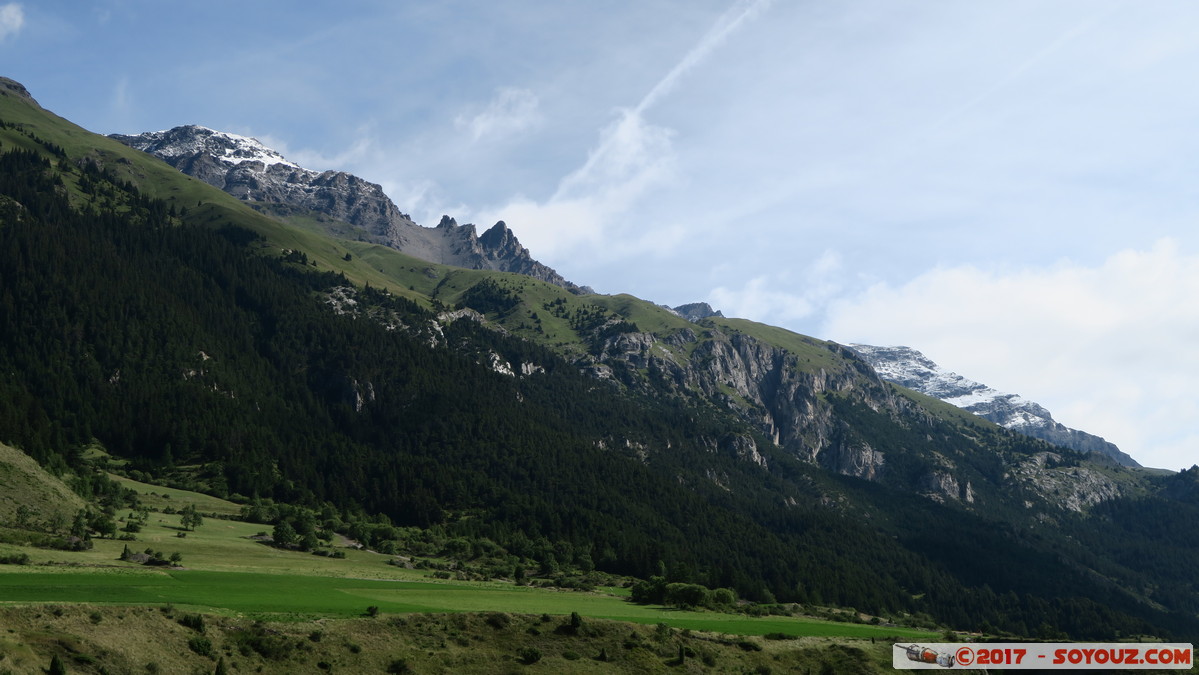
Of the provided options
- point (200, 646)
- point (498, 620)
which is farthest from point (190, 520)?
point (200, 646)

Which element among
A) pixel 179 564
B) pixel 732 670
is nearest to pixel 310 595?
pixel 179 564

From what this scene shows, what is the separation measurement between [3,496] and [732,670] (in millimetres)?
122324

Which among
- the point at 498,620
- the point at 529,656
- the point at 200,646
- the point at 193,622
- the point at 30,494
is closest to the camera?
the point at 200,646

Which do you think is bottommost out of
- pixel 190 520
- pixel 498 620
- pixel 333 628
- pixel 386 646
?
pixel 386 646

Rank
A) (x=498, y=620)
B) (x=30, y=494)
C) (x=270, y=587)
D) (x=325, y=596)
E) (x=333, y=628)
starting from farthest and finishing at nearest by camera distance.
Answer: (x=30, y=494) < (x=270, y=587) < (x=325, y=596) < (x=498, y=620) < (x=333, y=628)

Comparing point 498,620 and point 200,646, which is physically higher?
point 498,620

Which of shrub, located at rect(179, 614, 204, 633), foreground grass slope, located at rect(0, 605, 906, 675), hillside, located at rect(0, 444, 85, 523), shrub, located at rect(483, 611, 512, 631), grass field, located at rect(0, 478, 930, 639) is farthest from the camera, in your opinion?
hillside, located at rect(0, 444, 85, 523)

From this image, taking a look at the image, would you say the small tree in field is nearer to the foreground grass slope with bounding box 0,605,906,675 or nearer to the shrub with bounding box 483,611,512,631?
the shrub with bounding box 483,611,512,631

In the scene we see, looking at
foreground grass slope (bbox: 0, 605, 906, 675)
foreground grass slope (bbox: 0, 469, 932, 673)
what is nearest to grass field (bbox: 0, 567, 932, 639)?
foreground grass slope (bbox: 0, 469, 932, 673)

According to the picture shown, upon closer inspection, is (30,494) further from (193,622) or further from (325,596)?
(193,622)

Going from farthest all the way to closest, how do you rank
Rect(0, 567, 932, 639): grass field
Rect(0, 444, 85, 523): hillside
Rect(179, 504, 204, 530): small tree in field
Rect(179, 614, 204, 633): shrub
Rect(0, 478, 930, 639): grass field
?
Rect(179, 504, 204, 530): small tree in field
Rect(0, 444, 85, 523): hillside
Rect(0, 478, 930, 639): grass field
Rect(0, 567, 932, 639): grass field
Rect(179, 614, 204, 633): shrub

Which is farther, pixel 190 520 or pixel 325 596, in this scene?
pixel 190 520

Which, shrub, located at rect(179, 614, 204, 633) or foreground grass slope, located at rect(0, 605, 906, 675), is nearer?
foreground grass slope, located at rect(0, 605, 906, 675)

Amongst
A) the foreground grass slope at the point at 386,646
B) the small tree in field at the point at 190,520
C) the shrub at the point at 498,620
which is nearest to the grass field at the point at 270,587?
the small tree in field at the point at 190,520
